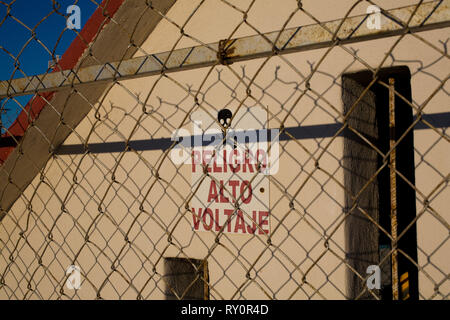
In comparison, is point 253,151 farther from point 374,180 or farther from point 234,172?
point 374,180

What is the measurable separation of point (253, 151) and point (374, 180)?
1.38 ft

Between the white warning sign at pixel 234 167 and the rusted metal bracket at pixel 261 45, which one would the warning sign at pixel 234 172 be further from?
the rusted metal bracket at pixel 261 45

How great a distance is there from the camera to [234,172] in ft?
4.57

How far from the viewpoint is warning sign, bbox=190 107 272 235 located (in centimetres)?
136

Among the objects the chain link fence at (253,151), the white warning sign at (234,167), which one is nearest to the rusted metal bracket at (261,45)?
the chain link fence at (253,151)

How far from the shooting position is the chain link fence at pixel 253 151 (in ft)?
3.64

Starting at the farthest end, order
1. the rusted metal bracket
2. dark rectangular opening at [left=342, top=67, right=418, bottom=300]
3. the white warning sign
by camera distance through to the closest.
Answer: the white warning sign
dark rectangular opening at [left=342, top=67, right=418, bottom=300]
the rusted metal bracket

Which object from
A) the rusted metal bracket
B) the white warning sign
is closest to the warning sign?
the white warning sign

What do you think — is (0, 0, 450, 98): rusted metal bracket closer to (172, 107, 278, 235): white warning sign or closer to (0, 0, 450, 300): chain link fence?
(0, 0, 450, 300): chain link fence

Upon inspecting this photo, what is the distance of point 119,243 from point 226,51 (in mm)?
982

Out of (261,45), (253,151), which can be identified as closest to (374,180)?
(253,151)

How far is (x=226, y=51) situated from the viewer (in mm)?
1074
